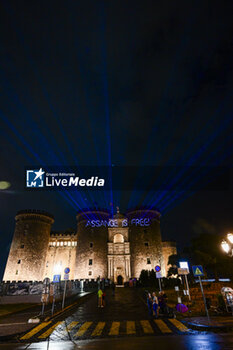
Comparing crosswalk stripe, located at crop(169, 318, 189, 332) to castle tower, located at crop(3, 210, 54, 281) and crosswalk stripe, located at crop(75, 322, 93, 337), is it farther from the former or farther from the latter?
castle tower, located at crop(3, 210, 54, 281)

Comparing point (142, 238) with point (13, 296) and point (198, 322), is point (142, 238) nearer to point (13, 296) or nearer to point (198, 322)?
point (13, 296)

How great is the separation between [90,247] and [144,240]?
41.2ft

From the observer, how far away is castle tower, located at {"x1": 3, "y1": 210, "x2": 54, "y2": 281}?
46.6 metres

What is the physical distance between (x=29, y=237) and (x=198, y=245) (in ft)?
122

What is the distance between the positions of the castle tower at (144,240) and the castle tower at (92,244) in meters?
6.43

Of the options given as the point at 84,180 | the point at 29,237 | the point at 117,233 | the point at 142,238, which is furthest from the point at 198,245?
the point at 29,237

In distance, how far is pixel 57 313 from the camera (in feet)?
44.6

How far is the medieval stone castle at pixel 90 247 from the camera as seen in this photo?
4722cm

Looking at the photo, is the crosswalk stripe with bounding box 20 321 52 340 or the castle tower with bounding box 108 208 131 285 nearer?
the crosswalk stripe with bounding box 20 321 52 340

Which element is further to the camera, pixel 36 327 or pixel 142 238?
pixel 142 238

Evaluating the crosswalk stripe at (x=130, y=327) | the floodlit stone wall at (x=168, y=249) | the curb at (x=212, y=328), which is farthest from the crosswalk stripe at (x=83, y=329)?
the floodlit stone wall at (x=168, y=249)

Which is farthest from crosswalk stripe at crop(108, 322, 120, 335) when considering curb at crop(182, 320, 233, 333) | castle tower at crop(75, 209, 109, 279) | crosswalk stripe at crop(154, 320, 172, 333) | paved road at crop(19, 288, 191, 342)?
castle tower at crop(75, 209, 109, 279)

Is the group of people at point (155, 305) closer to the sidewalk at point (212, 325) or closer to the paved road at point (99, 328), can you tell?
the paved road at point (99, 328)

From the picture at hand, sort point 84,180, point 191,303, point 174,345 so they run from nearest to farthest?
point 174,345 < point 191,303 < point 84,180
